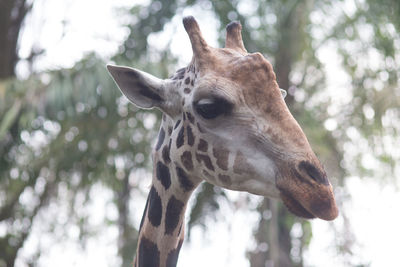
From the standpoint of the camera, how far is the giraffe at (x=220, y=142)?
2047mm

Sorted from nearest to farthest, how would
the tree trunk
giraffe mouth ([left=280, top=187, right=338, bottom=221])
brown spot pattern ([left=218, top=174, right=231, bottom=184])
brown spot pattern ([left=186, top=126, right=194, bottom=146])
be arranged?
giraffe mouth ([left=280, top=187, right=338, bottom=221]), brown spot pattern ([left=218, top=174, right=231, bottom=184]), brown spot pattern ([left=186, top=126, right=194, bottom=146]), the tree trunk

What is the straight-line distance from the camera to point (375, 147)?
953 centimetres

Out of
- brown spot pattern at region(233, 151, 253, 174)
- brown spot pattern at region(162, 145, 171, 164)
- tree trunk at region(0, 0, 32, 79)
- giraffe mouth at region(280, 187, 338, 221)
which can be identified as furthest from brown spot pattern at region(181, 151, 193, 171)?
tree trunk at region(0, 0, 32, 79)

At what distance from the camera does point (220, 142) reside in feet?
7.67

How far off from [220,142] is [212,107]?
171mm

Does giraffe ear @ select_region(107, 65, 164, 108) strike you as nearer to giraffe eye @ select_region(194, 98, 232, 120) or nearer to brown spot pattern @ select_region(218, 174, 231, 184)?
giraffe eye @ select_region(194, 98, 232, 120)

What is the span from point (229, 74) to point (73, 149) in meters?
6.13

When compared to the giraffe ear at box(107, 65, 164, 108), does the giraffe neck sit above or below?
below

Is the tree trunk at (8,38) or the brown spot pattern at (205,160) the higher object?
the tree trunk at (8,38)

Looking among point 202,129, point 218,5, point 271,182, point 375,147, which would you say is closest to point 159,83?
point 202,129

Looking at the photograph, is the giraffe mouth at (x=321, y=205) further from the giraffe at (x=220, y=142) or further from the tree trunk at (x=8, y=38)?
the tree trunk at (x=8, y=38)

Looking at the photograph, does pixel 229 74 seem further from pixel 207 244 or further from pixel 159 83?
pixel 207 244

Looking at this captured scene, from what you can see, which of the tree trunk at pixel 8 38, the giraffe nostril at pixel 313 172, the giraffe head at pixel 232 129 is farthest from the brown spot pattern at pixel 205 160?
the tree trunk at pixel 8 38

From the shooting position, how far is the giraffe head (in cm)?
203
